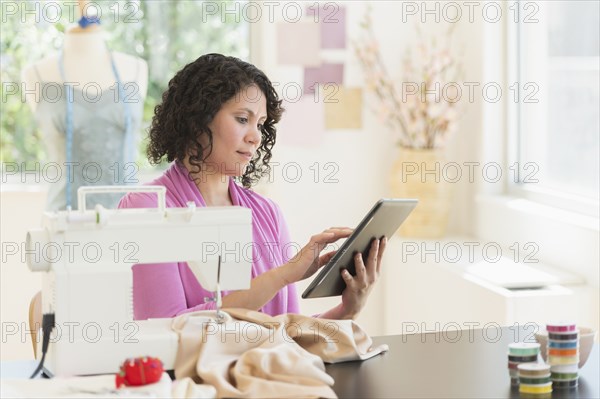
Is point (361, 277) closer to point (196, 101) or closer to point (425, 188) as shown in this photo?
point (196, 101)

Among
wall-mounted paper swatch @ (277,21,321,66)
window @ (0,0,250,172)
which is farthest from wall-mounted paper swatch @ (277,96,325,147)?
window @ (0,0,250,172)

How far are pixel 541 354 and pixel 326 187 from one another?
8.18 feet

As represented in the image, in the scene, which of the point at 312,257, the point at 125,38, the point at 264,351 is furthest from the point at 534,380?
the point at 125,38

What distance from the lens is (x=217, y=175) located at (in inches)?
91.4

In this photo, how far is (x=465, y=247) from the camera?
3.89 metres

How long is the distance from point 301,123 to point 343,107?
0.21 meters

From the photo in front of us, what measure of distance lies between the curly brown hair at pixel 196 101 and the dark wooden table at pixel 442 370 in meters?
0.68

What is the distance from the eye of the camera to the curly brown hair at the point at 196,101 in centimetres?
229

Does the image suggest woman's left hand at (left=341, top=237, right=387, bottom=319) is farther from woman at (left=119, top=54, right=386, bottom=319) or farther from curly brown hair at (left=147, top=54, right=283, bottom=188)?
curly brown hair at (left=147, top=54, right=283, bottom=188)

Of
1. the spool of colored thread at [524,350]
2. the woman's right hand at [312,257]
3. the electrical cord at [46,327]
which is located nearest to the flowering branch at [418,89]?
the woman's right hand at [312,257]

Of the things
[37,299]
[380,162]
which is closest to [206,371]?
[37,299]

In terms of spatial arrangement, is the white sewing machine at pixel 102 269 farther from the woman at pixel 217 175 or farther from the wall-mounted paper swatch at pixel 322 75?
the wall-mounted paper swatch at pixel 322 75

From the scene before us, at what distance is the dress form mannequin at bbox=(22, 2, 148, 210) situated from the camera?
3232mm

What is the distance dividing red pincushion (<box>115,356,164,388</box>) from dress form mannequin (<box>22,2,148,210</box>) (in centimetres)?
170
